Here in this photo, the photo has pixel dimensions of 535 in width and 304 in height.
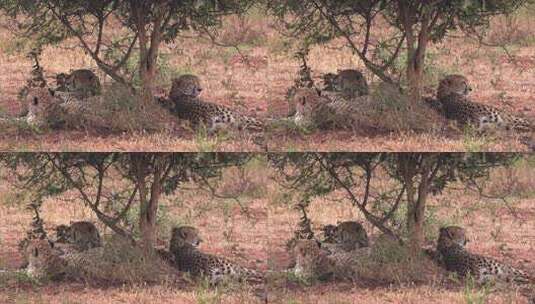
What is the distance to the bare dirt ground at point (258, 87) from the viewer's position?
15.8 metres

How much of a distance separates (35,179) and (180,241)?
204 cm

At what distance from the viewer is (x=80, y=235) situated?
1622cm

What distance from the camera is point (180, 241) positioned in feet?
52.1

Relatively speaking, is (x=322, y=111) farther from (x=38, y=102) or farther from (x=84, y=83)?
(x=38, y=102)

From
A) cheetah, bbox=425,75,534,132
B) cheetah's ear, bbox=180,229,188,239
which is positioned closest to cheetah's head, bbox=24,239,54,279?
cheetah's ear, bbox=180,229,188,239

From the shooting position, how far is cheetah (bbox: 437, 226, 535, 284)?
52.4 feet

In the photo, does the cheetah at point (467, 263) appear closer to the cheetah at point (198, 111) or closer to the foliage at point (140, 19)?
the cheetah at point (198, 111)

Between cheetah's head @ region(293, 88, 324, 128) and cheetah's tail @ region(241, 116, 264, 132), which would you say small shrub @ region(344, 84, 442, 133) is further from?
cheetah's tail @ region(241, 116, 264, 132)

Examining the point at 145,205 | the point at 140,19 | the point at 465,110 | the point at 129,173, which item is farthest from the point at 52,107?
the point at 465,110

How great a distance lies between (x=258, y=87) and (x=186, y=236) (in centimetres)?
219

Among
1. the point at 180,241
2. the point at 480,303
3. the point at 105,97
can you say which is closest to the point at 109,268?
the point at 180,241

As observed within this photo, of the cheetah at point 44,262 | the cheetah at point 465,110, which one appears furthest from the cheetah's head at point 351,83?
Answer: the cheetah at point 44,262

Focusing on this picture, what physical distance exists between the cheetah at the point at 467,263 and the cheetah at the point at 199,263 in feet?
7.40

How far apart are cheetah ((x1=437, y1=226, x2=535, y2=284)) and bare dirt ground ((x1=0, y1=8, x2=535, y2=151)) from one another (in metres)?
1.19
